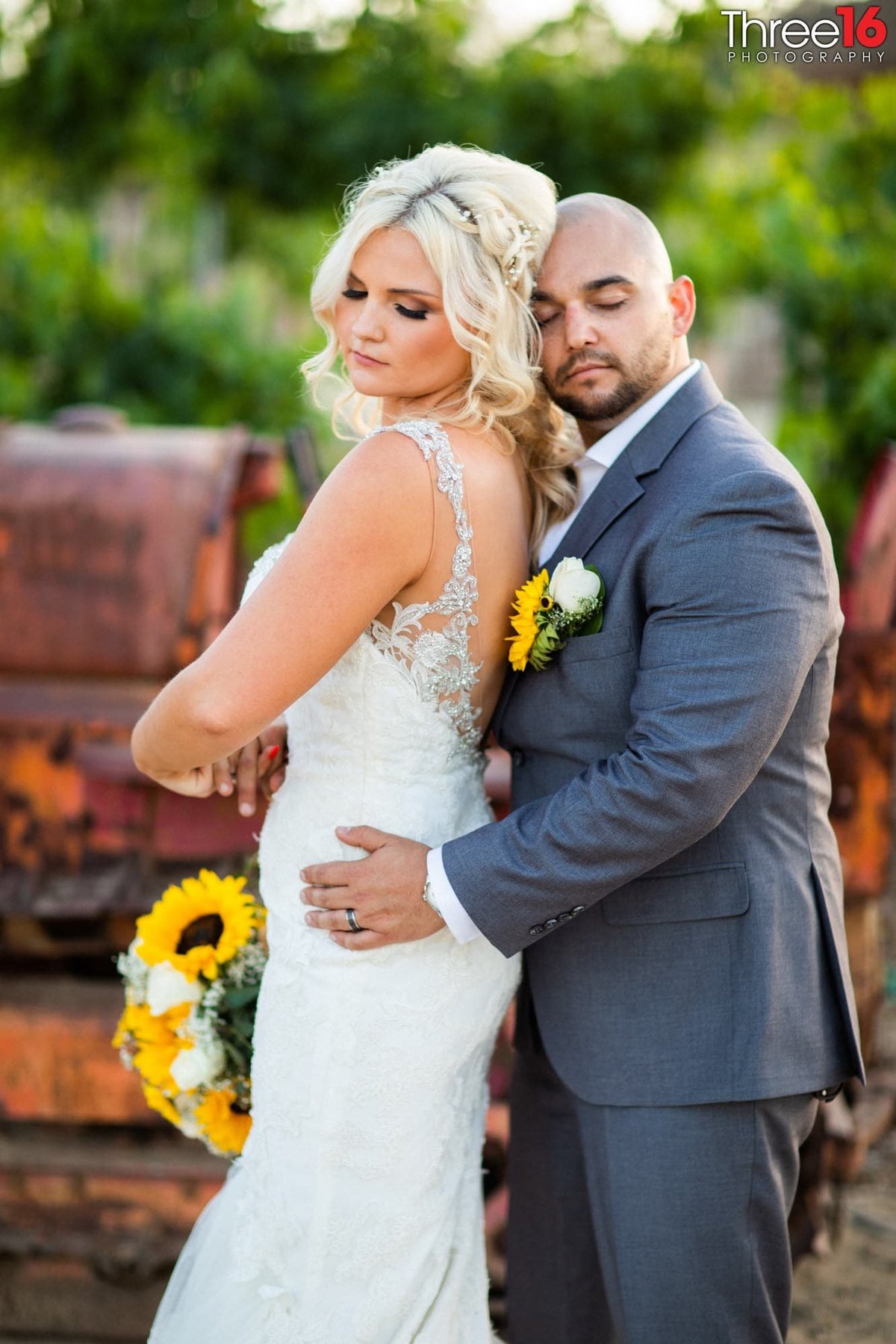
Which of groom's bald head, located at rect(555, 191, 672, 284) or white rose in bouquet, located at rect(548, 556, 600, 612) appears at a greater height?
groom's bald head, located at rect(555, 191, 672, 284)

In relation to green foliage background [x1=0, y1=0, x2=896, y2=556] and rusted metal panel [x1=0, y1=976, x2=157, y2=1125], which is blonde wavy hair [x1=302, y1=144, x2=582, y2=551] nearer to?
rusted metal panel [x1=0, y1=976, x2=157, y2=1125]

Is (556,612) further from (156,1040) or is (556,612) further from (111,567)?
(111,567)

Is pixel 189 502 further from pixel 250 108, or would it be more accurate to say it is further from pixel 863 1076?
pixel 250 108

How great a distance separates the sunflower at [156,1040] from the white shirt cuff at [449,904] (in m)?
0.63

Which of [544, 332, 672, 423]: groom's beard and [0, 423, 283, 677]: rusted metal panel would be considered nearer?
[544, 332, 672, 423]: groom's beard

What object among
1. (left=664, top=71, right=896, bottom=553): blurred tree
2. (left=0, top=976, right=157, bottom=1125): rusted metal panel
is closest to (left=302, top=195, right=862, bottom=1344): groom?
(left=0, top=976, right=157, bottom=1125): rusted metal panel

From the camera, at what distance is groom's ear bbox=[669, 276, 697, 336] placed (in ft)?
6.87

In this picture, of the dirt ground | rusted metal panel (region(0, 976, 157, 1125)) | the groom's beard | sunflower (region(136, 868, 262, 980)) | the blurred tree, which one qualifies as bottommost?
the dirt ground

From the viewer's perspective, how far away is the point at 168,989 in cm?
213

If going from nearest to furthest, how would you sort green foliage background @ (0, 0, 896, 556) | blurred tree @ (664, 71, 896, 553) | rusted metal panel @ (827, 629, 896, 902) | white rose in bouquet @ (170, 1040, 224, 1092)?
white rose in bouquet @ (170, 1040, 224, 1092) < rusted metal panel @ (827, 629, 896, 902) < blurred tree @ (664, 71, 896, 553) < green foliage background @ (0, 0, 896, 556)

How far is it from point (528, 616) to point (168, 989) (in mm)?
895

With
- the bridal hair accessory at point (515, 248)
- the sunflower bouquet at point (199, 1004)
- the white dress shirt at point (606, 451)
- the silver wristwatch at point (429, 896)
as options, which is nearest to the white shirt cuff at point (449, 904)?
the silver wristwatch at point (429, 896)

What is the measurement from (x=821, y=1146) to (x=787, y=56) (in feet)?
9.75

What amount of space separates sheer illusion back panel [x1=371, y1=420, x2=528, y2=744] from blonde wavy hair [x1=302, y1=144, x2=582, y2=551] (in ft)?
0.29
